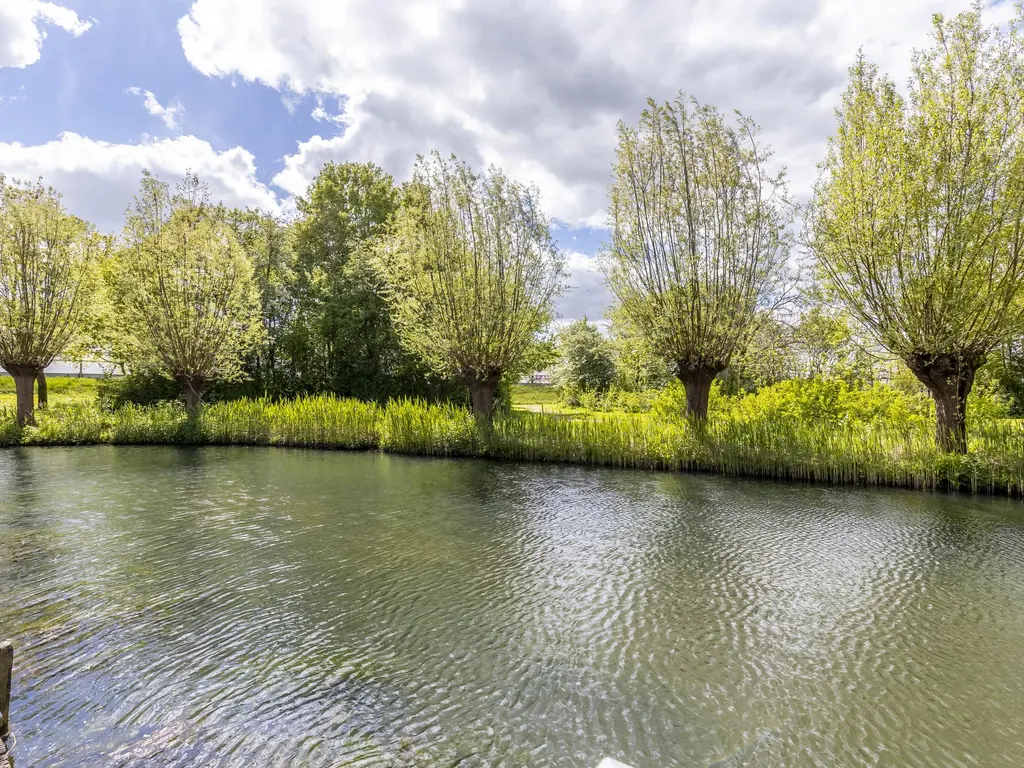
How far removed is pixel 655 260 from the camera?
47.5 feet

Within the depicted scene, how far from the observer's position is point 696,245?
562 inches

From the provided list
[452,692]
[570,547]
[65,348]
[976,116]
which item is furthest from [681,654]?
[65,348]

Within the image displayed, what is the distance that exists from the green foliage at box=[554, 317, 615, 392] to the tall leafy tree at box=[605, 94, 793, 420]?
20.4 m

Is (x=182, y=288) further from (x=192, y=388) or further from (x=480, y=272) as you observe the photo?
(x=480, y=272)

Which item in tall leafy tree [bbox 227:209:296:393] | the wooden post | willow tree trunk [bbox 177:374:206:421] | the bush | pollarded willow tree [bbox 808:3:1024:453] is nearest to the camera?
the wooden post

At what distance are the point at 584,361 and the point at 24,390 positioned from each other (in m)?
28.5

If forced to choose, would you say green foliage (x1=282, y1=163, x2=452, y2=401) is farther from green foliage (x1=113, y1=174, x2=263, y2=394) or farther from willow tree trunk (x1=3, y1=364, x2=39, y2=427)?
willow tree trunk (x1=3, y1=364, x2=39, y2=427)

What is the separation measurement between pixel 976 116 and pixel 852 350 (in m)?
5.04

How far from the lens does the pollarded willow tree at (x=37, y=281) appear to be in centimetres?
1966

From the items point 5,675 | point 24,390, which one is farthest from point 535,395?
point 5,675

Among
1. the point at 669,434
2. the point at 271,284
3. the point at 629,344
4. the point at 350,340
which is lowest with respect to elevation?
the point at 669,434

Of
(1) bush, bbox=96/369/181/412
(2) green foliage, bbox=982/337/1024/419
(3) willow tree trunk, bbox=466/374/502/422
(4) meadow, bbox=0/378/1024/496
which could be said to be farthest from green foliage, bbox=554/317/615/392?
(1) bush, bbox=96/369/181/412

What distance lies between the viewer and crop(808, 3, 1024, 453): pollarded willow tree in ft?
34.5

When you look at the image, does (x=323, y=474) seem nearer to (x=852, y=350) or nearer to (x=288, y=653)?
(x=288, y=653)
